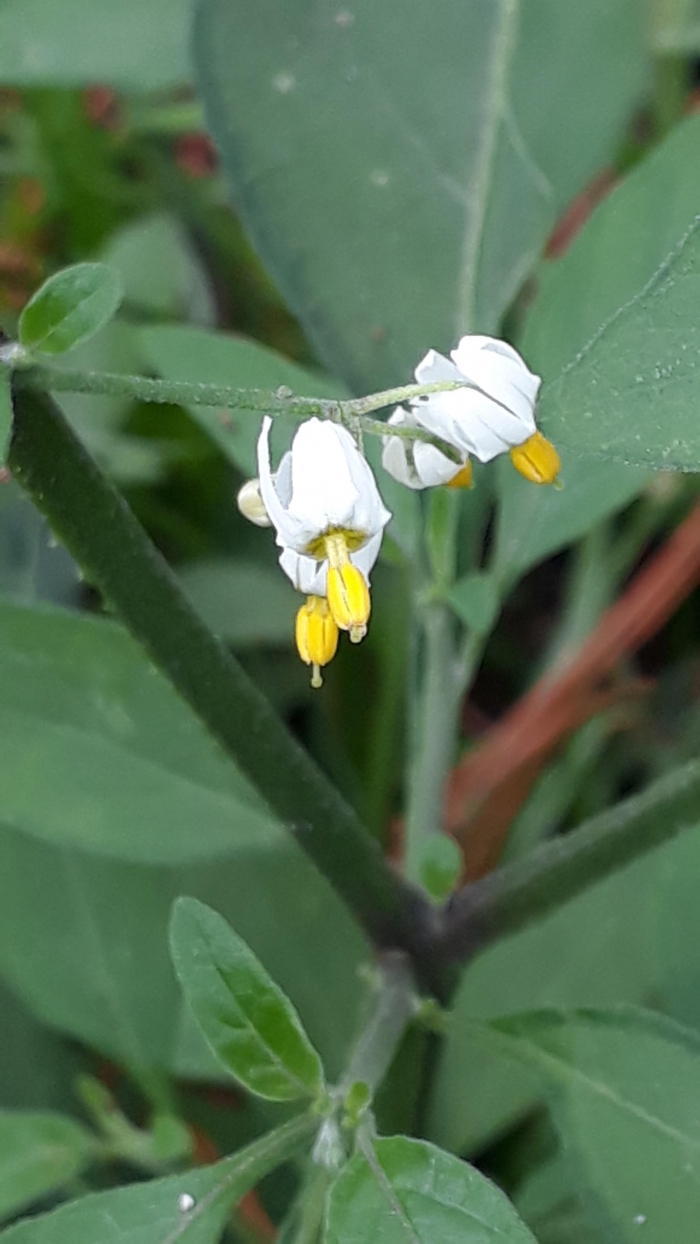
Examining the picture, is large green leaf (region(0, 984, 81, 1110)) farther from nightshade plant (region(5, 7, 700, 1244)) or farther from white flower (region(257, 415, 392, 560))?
white flower (region(257, 415, 392, 560))

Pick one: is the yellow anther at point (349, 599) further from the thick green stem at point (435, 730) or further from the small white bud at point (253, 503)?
the thick green stem at point (435, 730)

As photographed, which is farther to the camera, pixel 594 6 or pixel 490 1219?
pixel 594 6

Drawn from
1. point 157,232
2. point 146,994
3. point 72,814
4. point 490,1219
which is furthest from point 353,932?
point 157,232

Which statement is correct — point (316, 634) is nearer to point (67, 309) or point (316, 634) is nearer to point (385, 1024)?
point (67, 309)

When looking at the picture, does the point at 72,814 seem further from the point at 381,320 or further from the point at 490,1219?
the point at 381,320

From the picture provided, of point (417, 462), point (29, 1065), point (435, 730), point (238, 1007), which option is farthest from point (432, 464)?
point (29, 1065)

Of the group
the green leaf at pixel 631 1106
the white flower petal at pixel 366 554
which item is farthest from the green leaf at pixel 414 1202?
the white flower petal at pixel 366 554
